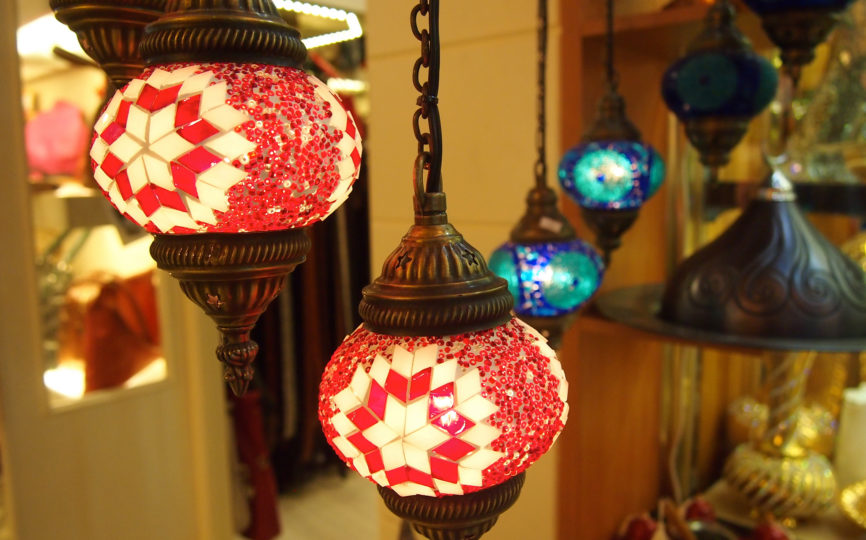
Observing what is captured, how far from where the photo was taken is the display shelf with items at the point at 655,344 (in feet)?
3.45

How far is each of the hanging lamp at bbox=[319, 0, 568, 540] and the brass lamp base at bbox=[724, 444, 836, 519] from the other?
943 millimetres

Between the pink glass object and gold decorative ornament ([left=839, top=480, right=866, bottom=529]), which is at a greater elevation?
the pink glass object

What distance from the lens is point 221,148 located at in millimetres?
342

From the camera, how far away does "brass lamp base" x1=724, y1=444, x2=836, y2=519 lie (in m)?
1.11

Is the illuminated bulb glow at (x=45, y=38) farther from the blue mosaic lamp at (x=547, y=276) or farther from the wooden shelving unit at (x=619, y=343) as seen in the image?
the blue mosaic lamp at (x=547, y=276)

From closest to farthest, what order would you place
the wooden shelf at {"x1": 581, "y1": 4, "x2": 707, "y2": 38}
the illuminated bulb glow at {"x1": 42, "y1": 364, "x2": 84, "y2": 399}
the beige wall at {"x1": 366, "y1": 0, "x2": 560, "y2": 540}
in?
the wooden shelf at {"x1": 581, "y1": 4, "x2": 707, "y2": 38} → the beige wall at {"x1": 366, "y1": 0, "x2": 560, "y2": 540} → the illuminated bulb glow at {"x1": 42, "y1": 364, "x2": 84, "y2": 399}

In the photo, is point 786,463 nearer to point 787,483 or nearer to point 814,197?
point 787,483

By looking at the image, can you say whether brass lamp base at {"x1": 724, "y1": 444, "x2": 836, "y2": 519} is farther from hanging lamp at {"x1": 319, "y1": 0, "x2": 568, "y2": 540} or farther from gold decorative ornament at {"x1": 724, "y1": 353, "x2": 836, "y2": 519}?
hanging lamp at {"x1": 319, "y1": 0, "x2": 568, "y2": 540}

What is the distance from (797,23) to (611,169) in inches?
8.8

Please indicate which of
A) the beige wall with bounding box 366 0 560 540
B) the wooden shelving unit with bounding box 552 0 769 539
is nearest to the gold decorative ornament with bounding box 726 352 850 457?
the wooden shelving unit with bounding box 552 0 769 539

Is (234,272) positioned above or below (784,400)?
above

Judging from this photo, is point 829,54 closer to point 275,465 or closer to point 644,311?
point 644,311

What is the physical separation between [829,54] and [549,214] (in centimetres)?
91

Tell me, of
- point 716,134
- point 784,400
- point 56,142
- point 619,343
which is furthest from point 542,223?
point 56,142
